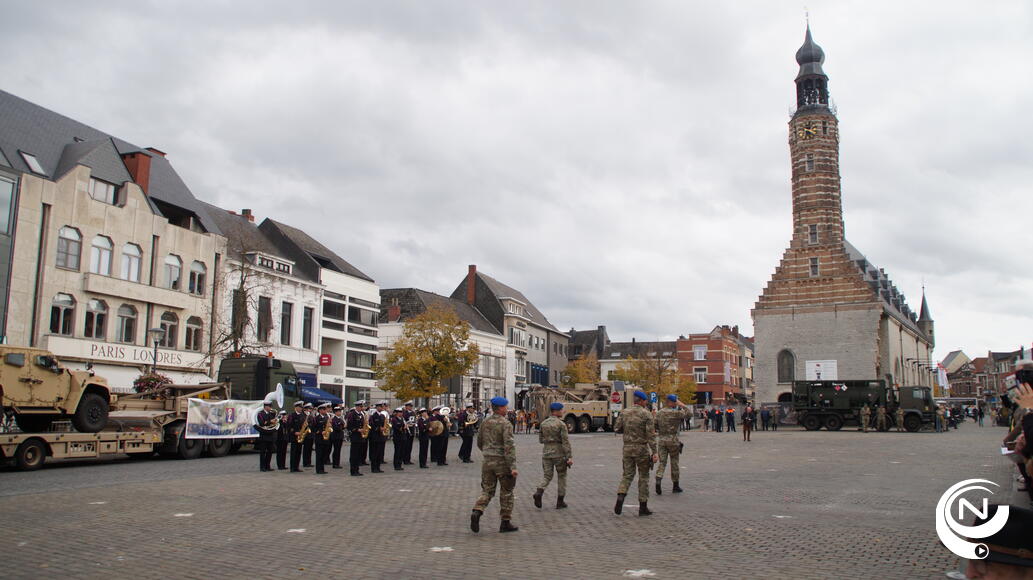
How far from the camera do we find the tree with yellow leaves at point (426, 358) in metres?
44.7

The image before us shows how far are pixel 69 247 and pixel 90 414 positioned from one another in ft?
49.8

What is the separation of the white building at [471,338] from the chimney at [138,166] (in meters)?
24.8

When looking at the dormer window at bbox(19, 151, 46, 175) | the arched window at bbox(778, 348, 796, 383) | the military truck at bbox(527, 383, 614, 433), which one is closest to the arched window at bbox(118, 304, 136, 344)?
the dormer window at bbox(19, 151, 46, 175)

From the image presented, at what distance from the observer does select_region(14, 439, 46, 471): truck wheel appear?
1722 centimetres

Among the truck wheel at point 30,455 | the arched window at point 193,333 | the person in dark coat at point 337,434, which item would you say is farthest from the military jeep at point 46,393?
the arched window at point 193,333

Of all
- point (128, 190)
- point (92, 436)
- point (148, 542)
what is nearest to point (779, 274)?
point (128, 190)

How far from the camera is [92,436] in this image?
18.8 metres

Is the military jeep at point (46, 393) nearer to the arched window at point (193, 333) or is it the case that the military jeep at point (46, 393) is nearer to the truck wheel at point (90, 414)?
the truck wheel at point (90, 414)

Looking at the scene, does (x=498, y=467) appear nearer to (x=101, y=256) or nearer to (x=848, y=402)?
(x=101, y=256)

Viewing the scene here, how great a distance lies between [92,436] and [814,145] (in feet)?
202

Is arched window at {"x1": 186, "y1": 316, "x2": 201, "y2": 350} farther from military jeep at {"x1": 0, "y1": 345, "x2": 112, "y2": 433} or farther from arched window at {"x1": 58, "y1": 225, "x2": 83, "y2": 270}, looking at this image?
military jeep at {"x1": 0, "y1": 345, "x2": 112, "y2": 433}

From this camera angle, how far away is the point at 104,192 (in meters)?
33.6

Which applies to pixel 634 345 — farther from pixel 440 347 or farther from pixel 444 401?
pixel 440 347

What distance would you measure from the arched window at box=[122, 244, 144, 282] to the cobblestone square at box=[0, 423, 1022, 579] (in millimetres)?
18488
